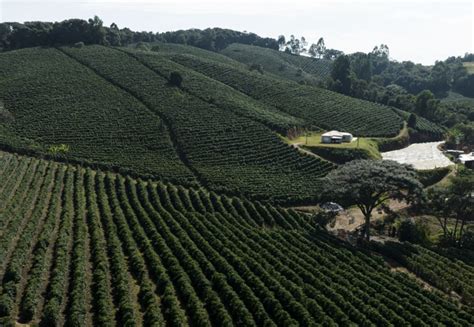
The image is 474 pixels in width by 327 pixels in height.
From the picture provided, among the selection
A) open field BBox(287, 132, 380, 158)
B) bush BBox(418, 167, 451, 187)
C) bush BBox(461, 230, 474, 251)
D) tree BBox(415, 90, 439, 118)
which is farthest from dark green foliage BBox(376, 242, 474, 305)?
tree BBox(415, 90, 439, 118)

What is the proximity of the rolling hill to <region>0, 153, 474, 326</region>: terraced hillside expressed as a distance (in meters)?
16.7

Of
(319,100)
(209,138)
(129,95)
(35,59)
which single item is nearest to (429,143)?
(319,100)

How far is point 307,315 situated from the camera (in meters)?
32.8

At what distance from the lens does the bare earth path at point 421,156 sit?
84.6m

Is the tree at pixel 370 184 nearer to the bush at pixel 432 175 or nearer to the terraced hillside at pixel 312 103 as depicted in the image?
the bush at pixel 432 175

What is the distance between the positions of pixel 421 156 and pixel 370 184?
141ft

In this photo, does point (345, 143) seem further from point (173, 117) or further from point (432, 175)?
point (173, 117)

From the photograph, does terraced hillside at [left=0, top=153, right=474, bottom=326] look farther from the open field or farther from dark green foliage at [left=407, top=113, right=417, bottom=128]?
dark green foliage at [left=407, top=113, right=417, bottom=128]

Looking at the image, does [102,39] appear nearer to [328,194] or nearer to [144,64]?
[144,64]

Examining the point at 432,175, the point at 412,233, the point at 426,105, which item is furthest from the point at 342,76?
the point at 412,233

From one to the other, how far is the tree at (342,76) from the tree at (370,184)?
90948mm

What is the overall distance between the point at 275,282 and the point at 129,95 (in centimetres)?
7808

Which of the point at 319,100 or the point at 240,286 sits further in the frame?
the point at 319,100

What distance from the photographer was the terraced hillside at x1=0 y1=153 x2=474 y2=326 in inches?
1292
